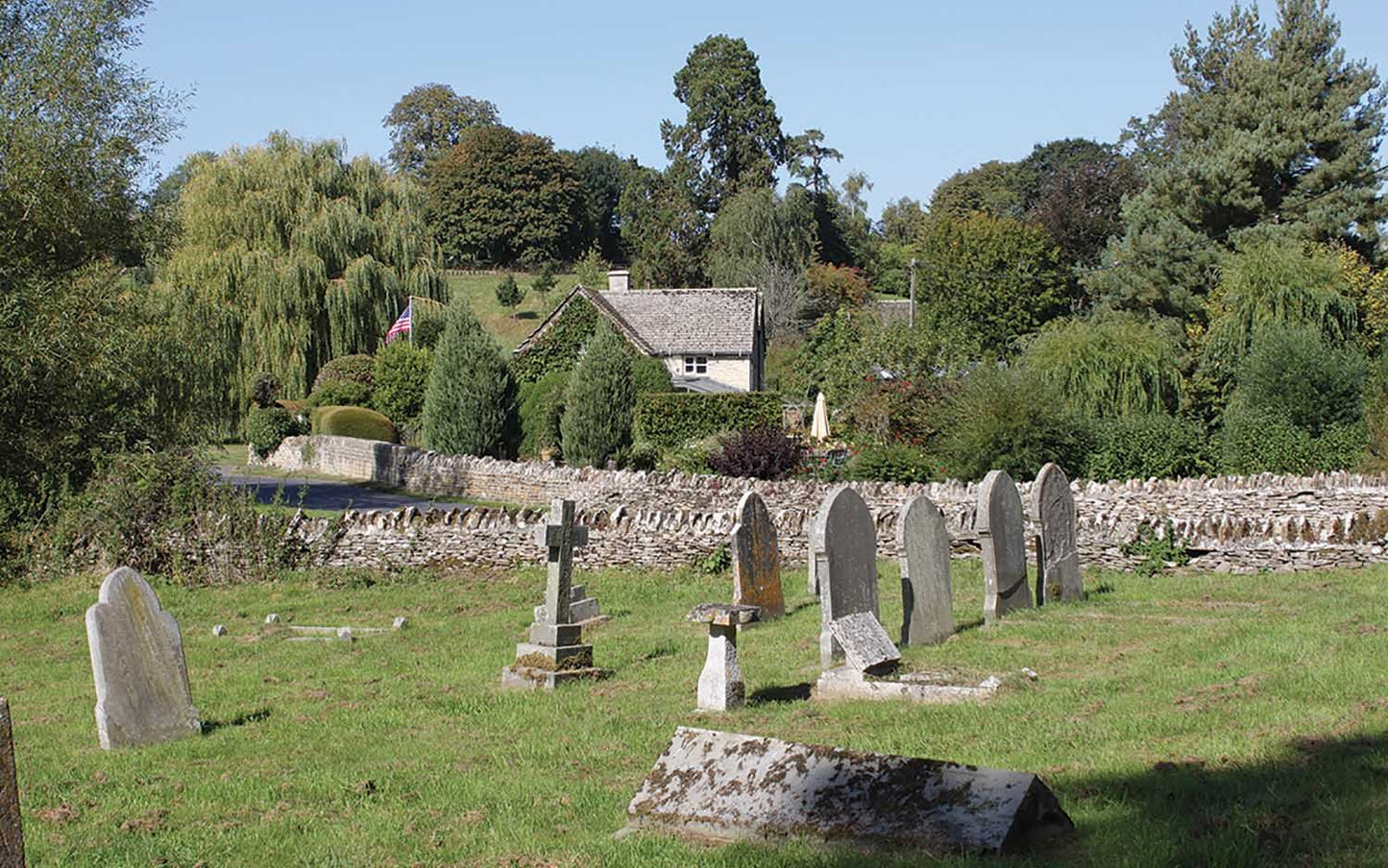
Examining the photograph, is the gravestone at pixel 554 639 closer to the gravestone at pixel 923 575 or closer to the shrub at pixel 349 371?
the gravestone at pixel 923 575

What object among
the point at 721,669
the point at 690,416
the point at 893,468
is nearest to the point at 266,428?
the point at 690,416

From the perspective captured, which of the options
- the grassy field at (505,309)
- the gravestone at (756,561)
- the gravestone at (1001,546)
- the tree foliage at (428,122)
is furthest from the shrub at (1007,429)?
the tree foliage at (428,122)

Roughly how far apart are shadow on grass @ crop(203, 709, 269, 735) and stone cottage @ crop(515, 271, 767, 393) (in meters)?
39.8

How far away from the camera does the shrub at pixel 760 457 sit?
27.7m

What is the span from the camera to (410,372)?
42.3m

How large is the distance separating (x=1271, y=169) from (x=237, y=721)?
40.7 metres

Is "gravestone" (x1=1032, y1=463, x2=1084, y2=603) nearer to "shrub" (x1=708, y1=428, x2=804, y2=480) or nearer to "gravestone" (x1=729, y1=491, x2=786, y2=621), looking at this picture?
"gravestone" (x1=729, y1=491, x2=786, y2=621)

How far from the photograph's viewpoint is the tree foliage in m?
111

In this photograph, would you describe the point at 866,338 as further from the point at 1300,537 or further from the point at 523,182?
the point at 523,182

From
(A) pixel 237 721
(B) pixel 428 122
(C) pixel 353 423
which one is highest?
(B) pixel 428 122

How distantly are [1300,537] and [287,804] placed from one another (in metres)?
13.6

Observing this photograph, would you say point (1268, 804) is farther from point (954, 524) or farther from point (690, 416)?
point (690, 416)

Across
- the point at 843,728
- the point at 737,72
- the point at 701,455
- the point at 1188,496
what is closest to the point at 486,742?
the point at 843,728

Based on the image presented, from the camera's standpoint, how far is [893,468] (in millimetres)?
26094
